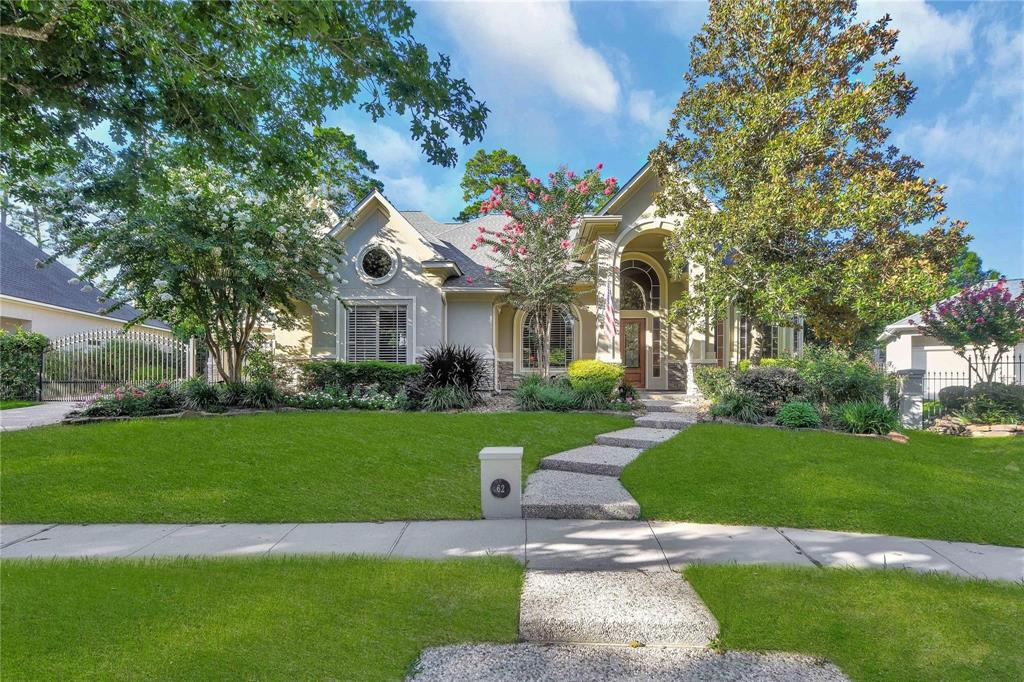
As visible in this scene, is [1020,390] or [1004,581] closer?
[1004,581]

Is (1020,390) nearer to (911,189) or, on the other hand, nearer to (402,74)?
(911,189)

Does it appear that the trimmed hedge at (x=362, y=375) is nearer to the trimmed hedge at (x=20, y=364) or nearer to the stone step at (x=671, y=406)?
the stone step at (x=671, y=406)

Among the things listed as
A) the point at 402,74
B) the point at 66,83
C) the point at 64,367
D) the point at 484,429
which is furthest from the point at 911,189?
the point at 64,367

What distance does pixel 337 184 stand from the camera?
44.2ft

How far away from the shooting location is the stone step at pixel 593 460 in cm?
686

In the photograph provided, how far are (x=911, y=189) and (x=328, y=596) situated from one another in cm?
1443

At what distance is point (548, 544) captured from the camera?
4480mm

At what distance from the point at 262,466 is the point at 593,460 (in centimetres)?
491

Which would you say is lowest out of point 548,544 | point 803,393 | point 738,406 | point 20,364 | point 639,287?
point 548,544

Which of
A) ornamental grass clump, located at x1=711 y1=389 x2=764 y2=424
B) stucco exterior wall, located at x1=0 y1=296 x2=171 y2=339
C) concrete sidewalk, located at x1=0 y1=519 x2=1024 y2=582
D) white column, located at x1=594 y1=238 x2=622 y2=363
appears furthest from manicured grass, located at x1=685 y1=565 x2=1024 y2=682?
stucco exterior wall, located at x1=0 y1=296 x2=171 y2=339

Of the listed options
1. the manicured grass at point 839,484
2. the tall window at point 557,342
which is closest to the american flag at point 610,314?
the tall window at point 557,342

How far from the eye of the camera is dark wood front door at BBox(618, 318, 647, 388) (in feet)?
52.1

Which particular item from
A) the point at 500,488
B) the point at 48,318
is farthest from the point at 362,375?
the point at 48,318

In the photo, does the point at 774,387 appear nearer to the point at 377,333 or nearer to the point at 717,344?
the point at 717,344
